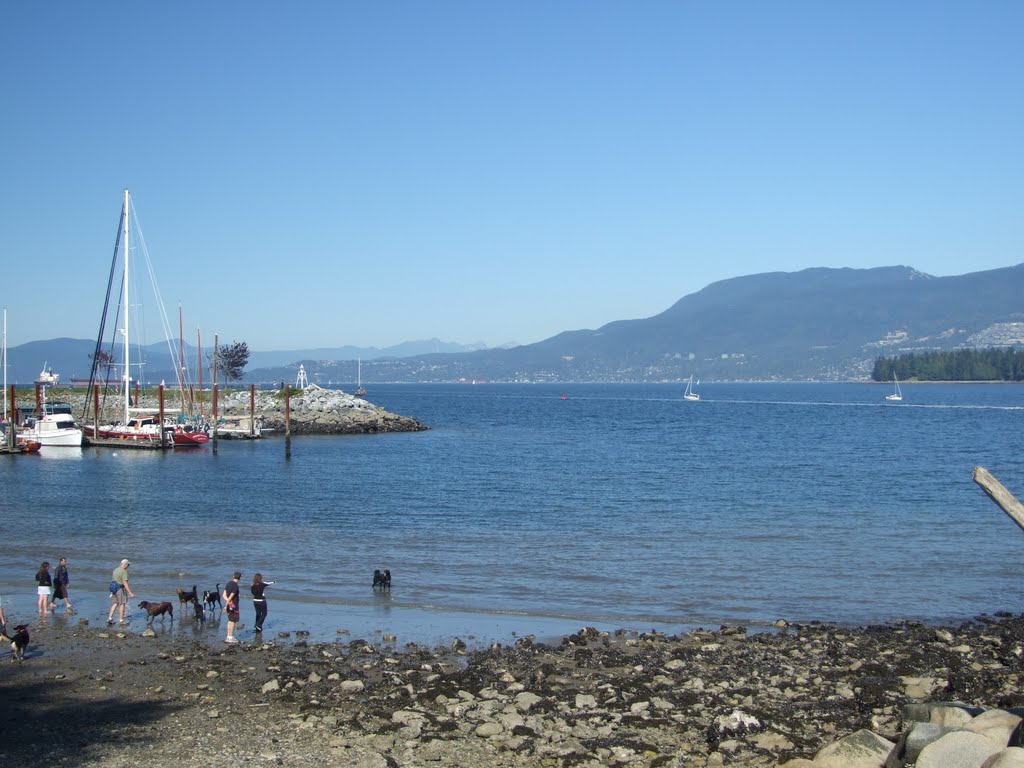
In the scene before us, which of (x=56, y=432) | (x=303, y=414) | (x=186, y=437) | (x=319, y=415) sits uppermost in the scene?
(x=56, y=432)

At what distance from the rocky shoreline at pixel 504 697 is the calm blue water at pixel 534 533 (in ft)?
8.10

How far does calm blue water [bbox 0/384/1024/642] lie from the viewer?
2398cm

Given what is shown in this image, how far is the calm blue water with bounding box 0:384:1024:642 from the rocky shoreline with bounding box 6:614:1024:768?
2.47 m

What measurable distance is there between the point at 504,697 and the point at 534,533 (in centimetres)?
1996

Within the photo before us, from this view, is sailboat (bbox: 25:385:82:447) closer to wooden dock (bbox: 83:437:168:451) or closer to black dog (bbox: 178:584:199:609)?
wooden dock (bbox: 83:437:168:451)

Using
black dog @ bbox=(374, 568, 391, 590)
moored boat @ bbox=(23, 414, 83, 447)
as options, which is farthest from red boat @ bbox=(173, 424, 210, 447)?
black dog @ bbox=(374, 568, 391, 590)

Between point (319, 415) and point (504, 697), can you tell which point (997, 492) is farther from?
point (319, 415)

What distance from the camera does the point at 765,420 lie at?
12119 centimetres

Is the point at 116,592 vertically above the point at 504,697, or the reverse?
the point at 116,592

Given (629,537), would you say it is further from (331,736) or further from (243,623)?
(331,736)

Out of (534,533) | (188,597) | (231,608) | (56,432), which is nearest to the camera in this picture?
(231,608)

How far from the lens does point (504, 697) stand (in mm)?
15664

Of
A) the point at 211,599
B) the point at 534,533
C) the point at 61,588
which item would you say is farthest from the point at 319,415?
the point at 211,599

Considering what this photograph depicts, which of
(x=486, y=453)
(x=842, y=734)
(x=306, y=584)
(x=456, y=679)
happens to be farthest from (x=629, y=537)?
(x=486, y=453)
